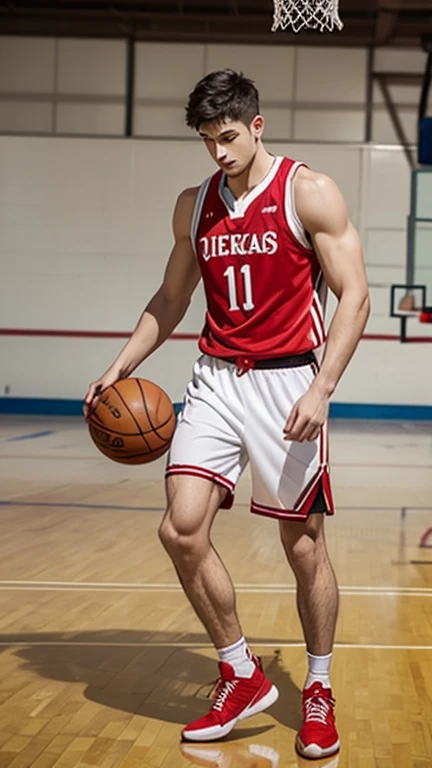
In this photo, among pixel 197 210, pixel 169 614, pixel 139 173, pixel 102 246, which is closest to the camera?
pixel 197 210

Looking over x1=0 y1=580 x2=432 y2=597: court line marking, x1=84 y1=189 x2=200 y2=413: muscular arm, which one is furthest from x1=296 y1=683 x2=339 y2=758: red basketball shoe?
x1=0 y1=580 x2=432 y2=597: court line marking

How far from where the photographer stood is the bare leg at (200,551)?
308 cm

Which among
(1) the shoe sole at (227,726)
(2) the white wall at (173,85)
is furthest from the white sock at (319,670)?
(2) the white wall at (173,85)

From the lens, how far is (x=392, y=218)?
1667 cm

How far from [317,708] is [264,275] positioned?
1.10 meters

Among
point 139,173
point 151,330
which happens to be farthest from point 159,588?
point 139,173

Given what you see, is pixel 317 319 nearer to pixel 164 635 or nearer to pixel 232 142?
pixel 232 142

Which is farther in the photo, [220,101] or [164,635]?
[164,635]

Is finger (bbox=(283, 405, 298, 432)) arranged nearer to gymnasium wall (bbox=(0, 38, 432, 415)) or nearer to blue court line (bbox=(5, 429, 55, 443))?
blue court line (bbox=(5, 429, 55, 443))

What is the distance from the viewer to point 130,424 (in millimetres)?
3521

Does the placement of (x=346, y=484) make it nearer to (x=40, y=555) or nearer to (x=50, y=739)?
(x=40, y=555)

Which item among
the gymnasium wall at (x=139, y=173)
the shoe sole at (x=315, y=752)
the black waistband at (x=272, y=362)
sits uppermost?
the gymnasium wall at (x=139, y=173)

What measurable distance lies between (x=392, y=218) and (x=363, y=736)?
46.0 ft

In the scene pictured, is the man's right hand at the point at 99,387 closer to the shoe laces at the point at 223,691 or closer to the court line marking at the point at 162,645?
the shoe laces at the point at 223,691
